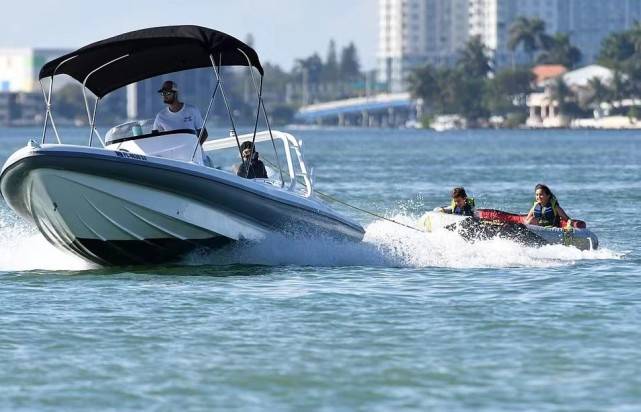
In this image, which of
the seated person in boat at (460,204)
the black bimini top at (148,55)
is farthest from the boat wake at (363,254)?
the black bimini top at (148,55)

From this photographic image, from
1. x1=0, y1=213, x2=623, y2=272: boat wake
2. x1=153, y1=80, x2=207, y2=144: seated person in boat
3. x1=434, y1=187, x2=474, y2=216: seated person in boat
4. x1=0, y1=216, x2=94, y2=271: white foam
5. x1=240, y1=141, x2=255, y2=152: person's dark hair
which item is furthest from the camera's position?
x1=434, y1=187, x2=474, y2=216: seated person in boat

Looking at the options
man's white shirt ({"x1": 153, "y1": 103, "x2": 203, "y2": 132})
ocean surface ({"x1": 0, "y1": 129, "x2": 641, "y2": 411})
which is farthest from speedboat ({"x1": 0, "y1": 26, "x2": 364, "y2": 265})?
ocean surface ({"x1": 0, "y1": 129, "x2": 641, "y2": 411})

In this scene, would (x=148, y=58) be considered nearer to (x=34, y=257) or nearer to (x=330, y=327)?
(x=34, y=257)

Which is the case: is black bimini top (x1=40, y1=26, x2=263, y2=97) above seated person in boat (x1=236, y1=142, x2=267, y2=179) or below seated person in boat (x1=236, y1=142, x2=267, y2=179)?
above

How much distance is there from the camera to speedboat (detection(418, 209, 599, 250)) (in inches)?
832

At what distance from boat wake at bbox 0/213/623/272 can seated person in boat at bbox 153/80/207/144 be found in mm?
1575

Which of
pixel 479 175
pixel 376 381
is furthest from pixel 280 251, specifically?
pixel 479 175

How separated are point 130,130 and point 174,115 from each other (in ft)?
1.80

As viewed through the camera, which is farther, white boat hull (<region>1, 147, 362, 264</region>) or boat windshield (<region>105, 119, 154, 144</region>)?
boat windshield (<region>105, 119, 154, 144</region>)

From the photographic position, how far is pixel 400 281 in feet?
63.1

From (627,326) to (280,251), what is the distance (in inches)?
226

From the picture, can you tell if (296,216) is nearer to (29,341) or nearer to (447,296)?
(447,296)

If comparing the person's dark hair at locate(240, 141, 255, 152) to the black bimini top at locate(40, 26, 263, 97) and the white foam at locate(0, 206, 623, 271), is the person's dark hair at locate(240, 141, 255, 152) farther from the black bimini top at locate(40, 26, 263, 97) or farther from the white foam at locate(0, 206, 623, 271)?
the white foam at locate(0, 206, 623, 271)

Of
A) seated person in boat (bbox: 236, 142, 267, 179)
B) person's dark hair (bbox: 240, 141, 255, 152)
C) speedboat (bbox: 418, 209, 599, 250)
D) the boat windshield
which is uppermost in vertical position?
the boat windshield
